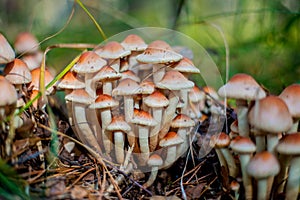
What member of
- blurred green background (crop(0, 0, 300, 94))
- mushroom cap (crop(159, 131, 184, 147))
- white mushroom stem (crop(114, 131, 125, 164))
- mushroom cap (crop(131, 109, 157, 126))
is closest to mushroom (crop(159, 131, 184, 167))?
mushroom cap (crop(159, 131, 184, 147))

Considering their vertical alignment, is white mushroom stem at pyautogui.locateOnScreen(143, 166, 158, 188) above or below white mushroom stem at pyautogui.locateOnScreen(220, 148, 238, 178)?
below

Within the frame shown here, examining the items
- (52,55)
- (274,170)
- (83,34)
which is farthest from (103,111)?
(83,34)

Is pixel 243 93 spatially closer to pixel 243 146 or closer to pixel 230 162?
pixel 243 146

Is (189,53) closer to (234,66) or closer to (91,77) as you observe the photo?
(91,77)

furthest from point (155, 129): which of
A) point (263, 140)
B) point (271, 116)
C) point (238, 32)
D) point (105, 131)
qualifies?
point (238, 32)

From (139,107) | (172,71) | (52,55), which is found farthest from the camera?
(52,55)

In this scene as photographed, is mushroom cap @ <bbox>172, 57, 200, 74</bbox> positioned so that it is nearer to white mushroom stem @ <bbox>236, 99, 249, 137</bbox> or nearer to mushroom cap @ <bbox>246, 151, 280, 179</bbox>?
white mushroom stem @ <bbox>236, 99, 249, 137</bbox>

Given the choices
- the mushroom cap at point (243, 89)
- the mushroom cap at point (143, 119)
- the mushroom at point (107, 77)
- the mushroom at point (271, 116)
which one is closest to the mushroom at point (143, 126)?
the mushroom cap at point (143, 119)
